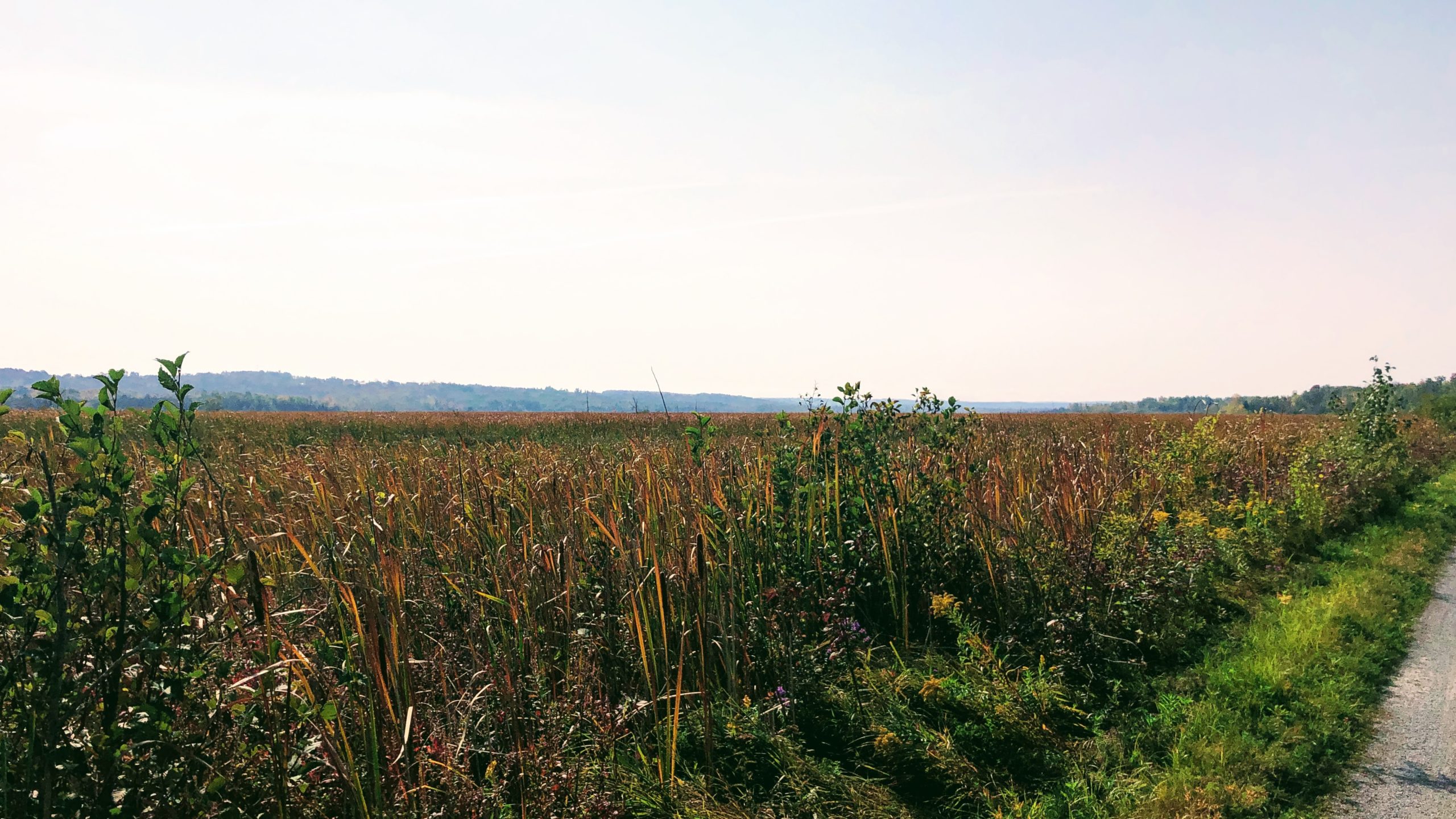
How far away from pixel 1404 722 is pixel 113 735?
19.0 feet

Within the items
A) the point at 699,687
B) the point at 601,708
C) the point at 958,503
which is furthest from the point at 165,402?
the point at 958,503

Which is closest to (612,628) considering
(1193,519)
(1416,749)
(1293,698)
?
(1293,698)

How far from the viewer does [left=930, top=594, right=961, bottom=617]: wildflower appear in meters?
4.59

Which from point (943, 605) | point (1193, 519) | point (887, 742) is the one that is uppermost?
point (1193, 519)

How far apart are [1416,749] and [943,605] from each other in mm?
2347

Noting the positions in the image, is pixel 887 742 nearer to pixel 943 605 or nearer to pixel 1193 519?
pixel 943 605

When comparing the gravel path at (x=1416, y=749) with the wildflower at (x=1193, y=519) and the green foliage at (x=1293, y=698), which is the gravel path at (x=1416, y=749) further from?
the wildflower at (x=1193, y=519)

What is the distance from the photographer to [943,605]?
4605mm

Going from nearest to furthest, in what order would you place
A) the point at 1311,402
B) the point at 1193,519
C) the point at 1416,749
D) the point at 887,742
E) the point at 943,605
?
the point at 887,742, the point at 1416,749, the point at 943,605, the point at 1193,519, the point at 1311,402

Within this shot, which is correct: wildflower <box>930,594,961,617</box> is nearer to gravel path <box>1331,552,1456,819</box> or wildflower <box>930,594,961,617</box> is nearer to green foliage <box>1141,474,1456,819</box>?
green foliage <box>1141,474,1456,819</box>

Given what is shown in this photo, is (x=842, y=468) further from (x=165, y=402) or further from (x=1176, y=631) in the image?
(x=165, y=402)

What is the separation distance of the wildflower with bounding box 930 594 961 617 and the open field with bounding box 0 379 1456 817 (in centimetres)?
14

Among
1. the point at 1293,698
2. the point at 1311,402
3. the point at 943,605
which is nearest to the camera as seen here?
the point at 1293,698

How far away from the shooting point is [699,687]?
3.72 meters
